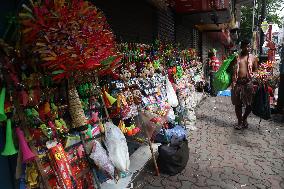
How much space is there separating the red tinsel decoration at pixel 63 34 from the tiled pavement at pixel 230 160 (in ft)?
8.35

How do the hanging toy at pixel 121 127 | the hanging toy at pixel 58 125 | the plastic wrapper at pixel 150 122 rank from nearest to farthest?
the hanging toy at pixel 58 125
the hanging toy at pixel 121 127
the plastic wrapper at pixel 150 122

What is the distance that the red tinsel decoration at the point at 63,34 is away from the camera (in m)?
2.54

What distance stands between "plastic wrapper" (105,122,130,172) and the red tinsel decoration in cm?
101

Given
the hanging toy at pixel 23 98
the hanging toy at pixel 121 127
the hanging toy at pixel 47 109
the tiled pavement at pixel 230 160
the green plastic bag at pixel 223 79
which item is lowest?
the tiled pavement at pixel 230 160

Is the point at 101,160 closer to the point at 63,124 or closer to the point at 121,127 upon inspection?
the point at 63,124

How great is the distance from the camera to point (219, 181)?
14.7ft

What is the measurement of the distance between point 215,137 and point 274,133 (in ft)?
5.51

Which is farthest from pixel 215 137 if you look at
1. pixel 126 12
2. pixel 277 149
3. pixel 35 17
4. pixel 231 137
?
pixel 35 17

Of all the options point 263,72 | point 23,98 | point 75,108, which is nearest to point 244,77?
point 263,72

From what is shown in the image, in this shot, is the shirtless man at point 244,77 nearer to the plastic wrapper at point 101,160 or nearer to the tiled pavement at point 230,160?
the tiled pavement at point 230,160

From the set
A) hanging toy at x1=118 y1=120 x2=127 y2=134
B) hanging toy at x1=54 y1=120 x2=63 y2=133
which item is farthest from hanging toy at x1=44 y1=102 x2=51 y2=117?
hanging toy at x1=118 y1=120 x2=127 y2=134

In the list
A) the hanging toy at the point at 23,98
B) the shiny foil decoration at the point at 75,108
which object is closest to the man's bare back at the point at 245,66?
the shiny foil decoration at the point at 75,108

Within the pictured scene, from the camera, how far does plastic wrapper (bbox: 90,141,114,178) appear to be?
3.26m

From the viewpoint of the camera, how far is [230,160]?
5320mm
